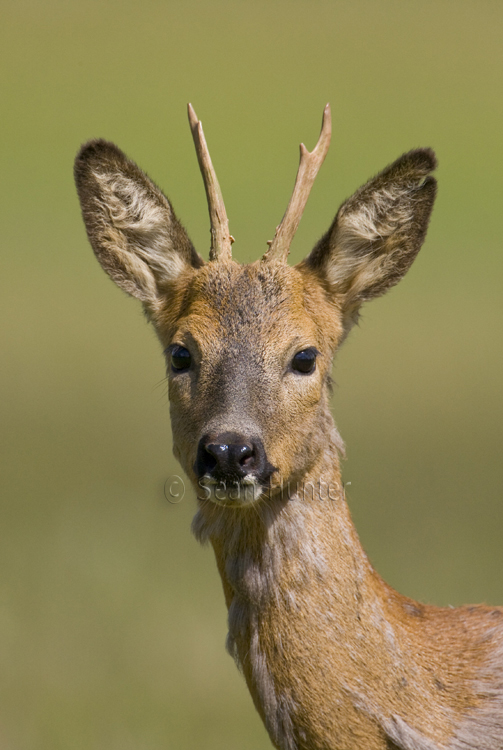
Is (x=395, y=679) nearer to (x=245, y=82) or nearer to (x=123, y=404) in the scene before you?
(x=123, y=404)

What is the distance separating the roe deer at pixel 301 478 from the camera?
4.88 meters

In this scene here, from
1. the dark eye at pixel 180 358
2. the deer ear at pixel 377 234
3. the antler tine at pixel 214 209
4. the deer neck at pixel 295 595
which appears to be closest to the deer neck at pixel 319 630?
the deer neck at pixel 295 595

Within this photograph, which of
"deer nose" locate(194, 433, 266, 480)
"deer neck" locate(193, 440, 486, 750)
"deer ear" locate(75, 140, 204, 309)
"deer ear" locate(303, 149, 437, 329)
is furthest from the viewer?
"deer ear" locate(75, 140, 204, 309)

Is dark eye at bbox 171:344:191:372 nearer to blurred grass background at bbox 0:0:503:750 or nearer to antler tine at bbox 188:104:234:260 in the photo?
antler tine at bbox 188:104:234:260

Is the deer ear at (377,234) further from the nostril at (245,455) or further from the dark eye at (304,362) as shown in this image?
the nostril at (245,455)

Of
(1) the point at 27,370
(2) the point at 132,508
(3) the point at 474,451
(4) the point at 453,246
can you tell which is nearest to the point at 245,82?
(4) the point at 453,246

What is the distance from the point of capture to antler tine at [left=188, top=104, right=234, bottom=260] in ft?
18.6

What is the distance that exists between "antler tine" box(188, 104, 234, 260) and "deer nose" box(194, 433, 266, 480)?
53.6 inches

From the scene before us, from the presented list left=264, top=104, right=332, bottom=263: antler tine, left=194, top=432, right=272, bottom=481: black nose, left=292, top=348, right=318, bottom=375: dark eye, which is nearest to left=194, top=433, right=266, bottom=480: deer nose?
left=194, top=432, right=272, bottom=481: black nose

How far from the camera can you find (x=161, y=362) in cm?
1883

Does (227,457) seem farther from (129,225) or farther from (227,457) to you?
(129,225)

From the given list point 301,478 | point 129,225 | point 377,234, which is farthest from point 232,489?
point 129,225

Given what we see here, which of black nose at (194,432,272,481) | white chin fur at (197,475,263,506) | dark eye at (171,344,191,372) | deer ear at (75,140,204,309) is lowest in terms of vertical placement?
white chin fur at (197,475,263,506)

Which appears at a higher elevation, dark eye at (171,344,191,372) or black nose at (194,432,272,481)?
dark eye at (171,344,191,372)
